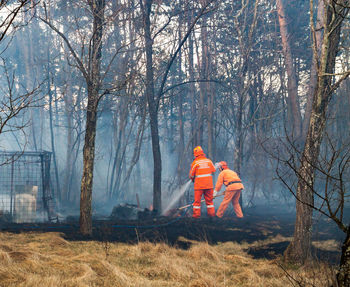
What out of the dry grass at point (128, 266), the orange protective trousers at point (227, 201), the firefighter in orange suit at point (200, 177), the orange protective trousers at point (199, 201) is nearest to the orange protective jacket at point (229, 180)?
the orange protective trousers at point (227, 201)

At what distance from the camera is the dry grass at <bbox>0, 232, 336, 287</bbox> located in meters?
4.74

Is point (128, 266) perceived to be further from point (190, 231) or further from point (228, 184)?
point (228, 184)

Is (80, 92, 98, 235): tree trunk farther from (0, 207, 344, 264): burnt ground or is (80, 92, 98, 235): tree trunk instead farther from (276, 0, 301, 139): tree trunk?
(276, 0, 301, 139): tree trunk

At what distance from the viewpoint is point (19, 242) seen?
679 centimetres

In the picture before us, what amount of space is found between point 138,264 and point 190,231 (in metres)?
3.04

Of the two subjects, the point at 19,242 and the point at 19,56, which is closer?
the point at 19,242

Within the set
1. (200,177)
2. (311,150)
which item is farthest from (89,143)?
(311,150)

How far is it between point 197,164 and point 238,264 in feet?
16.0

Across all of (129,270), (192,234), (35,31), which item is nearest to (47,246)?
(129,270)

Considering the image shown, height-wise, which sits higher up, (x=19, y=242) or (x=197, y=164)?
(x=197, y=164)

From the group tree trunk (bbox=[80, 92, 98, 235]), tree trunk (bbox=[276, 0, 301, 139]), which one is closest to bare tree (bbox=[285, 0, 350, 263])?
tree trunk (bbox=[80, 92, 98, 235])

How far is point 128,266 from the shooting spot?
224 inches

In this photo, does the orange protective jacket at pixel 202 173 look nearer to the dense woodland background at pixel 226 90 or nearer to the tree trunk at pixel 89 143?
the dense woodland background at pixel 226 90

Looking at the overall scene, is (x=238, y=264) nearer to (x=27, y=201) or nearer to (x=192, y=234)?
(x=192, y=234)
